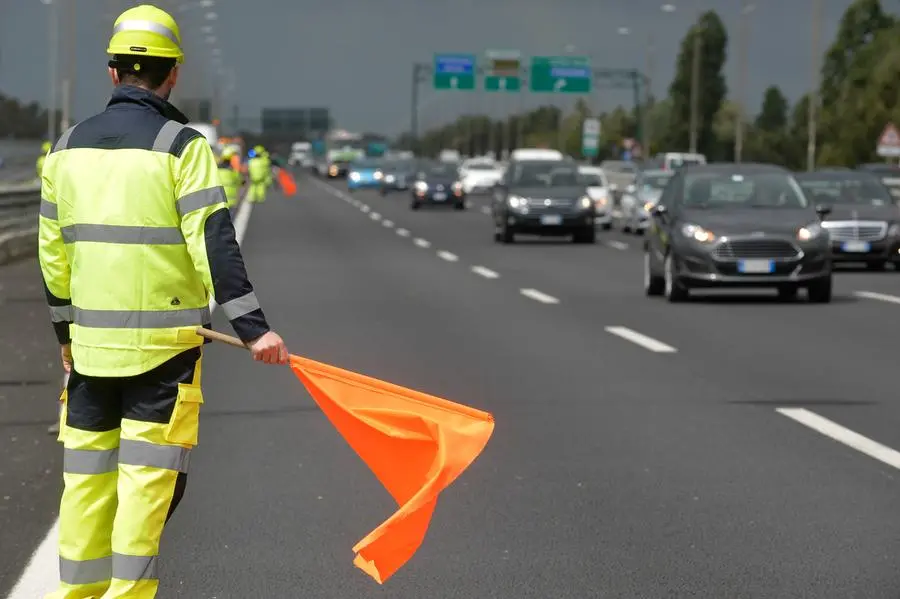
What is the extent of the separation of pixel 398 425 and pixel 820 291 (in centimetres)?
1620

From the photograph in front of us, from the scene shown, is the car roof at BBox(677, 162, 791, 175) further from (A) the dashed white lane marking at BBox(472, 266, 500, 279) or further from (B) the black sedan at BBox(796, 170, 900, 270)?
(B) the black sedan at BBox(796, 170, 900, 270)

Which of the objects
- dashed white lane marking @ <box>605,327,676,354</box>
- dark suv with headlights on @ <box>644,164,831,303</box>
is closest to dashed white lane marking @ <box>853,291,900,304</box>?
dark suv with headlights on @ <box>644,164,831,303</box>

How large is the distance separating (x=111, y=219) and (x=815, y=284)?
55.2 feet

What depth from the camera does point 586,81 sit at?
112000 mm

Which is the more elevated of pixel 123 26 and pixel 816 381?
pixel 123 26

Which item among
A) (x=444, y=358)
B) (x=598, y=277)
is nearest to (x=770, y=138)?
(x=598, y=277)

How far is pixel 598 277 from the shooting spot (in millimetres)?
26953

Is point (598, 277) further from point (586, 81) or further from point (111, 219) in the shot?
point (586, 81)

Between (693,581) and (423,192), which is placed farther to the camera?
(423,192)

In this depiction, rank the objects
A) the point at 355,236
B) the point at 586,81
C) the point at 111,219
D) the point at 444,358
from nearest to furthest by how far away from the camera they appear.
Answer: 1. the point at 111,219
2. the point at 444,358
3. the point at 355,236
4. the point at 586,81

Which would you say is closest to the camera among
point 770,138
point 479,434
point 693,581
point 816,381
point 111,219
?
point 111,219

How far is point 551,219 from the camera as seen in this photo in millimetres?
37844

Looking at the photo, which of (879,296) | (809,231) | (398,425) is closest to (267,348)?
(398,425)

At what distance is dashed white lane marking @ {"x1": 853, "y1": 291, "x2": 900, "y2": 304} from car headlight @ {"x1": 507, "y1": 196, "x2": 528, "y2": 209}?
14116 mm
